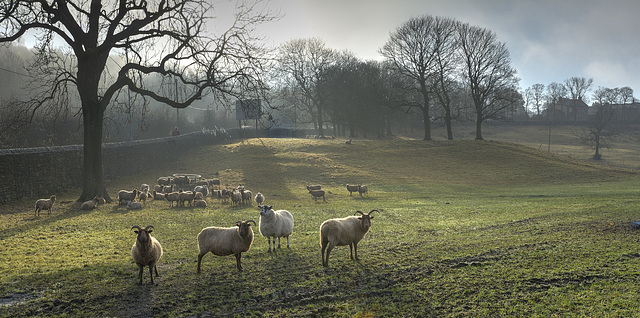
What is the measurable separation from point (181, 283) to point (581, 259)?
380 inches

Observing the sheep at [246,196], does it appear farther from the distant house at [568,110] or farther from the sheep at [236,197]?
the distant house at [568,110]

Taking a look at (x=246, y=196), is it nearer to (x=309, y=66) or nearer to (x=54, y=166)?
(x=54, y=166)

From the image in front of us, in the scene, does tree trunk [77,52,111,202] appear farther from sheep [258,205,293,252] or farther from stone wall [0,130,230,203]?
sheep [258,205,293,252]

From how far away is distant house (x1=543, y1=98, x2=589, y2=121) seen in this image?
462 ft

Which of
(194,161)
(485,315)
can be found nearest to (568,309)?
(485,315)

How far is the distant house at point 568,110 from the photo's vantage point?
462 feet

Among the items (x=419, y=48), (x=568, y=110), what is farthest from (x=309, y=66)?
(x=568, y=110)

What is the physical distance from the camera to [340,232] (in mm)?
11703

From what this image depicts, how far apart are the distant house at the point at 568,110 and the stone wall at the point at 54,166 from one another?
5217 inches

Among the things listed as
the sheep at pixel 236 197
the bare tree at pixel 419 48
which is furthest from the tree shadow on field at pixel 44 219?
the bare tree at pixel 419 48

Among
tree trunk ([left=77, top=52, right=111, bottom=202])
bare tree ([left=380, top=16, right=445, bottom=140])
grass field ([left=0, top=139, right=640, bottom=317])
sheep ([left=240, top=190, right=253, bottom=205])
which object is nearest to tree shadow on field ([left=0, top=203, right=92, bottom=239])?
grass field ([left=0, top=139, right=640, bottom=317])

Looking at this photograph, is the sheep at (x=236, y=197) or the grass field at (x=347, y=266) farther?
the sheep at (x=236, y=197)

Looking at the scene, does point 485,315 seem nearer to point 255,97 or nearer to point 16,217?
point 255,97

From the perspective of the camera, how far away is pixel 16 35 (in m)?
21.5
